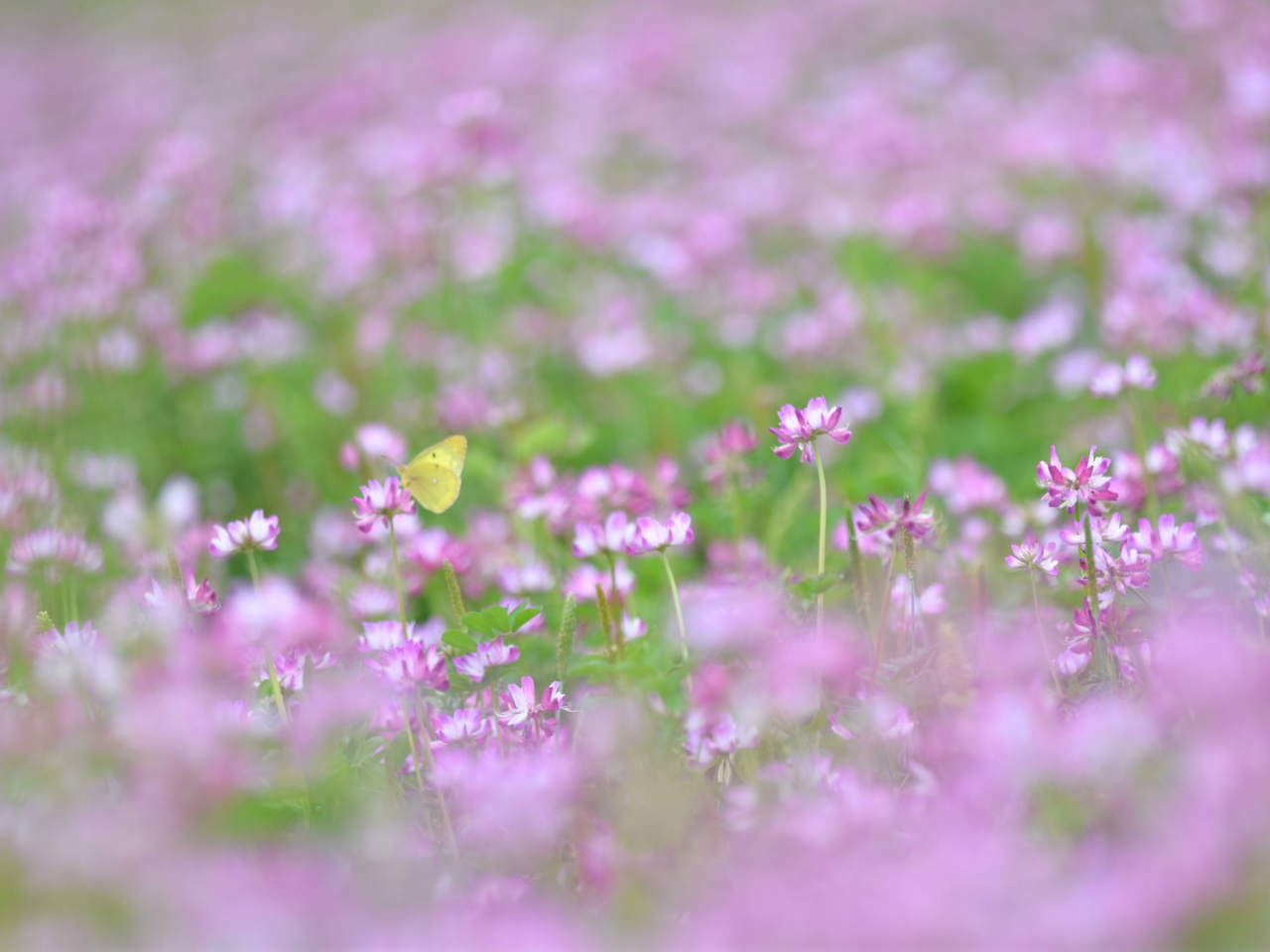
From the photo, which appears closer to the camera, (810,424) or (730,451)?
(810,424)

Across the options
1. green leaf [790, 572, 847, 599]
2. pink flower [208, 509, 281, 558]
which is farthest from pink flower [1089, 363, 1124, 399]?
pink flower [208, 509, 281, 558]

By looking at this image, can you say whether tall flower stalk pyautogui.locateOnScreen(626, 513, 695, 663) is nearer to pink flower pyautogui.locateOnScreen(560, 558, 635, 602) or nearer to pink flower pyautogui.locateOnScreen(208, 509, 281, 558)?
pink flower pyautogui.locateOnScreen(560, 558, 635, 602)

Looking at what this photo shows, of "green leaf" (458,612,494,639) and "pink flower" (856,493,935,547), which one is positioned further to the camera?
"green leaf" (458,612,494,639)

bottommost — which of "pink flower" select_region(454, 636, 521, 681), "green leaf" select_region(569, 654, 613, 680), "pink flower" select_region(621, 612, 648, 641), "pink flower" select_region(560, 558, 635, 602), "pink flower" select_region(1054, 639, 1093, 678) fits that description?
"pink flower" select_region(1054, 639, 1093, 678)

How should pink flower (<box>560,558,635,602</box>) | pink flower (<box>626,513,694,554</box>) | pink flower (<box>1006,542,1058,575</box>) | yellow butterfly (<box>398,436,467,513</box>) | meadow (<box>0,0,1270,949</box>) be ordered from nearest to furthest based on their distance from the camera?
meadow (<box>0,0,1270,949</box>)
pink flower (<box>1006,542,1058,575</box>)
pink flower (<box>626,513,694,554</box>)
yellow butterfly (<box>398,436,467,513</box>)
pink flower (<box>560,558,635,602</box>)

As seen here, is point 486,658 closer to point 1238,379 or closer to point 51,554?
point 51,554

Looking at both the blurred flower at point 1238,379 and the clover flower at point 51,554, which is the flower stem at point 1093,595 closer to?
the blurred flower at point 1238,379

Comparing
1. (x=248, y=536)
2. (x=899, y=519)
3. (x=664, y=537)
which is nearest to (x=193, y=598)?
(x=248, y=536)

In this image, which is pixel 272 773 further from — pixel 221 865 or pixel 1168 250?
pixel 1168 250
